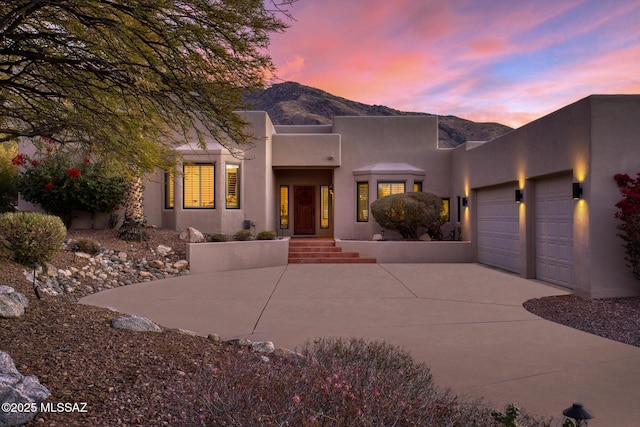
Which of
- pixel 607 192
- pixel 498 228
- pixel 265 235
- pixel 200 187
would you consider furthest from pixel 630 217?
pixel 200 187

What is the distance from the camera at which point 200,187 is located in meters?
15.8

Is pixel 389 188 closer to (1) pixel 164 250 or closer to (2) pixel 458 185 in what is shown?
(2) pixel 458 185

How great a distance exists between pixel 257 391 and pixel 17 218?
830 centimetres

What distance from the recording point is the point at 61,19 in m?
4.74

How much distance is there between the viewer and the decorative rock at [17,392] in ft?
7.83

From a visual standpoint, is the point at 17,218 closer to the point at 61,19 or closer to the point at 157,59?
the point at 61,19

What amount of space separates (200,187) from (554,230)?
11542 mm

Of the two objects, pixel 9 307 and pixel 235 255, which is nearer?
pixel 9 307

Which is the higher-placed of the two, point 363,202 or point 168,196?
point 168,196

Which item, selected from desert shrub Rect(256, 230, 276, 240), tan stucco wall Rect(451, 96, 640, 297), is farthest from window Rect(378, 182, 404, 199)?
tan stucco wall Rect(451, 96, 640, 297)

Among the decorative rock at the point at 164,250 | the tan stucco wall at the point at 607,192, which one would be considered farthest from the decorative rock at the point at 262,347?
the decorative rock at the point at 164,250

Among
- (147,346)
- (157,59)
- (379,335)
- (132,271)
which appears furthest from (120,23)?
(132,271)

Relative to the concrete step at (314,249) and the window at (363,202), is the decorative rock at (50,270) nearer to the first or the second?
the concrete step at (314,249)

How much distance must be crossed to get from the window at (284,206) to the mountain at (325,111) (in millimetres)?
63711
